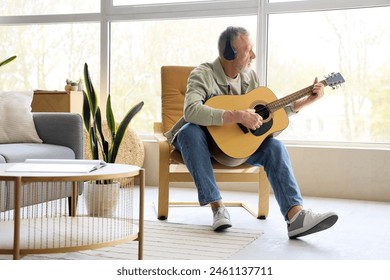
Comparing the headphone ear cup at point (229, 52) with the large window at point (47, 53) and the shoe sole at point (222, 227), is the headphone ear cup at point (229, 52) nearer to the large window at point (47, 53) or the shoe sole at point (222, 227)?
the shoe sole at point (222, 227)

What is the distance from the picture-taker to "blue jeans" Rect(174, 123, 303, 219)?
299cm

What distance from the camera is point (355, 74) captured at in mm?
4488

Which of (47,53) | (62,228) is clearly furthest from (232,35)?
(47,53)

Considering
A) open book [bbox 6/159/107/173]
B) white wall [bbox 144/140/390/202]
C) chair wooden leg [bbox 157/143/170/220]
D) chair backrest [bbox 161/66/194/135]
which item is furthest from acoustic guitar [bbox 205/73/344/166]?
white wall [bbox 144/140/390/202]

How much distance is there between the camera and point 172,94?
3920 mm

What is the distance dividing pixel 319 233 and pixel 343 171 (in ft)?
4.70

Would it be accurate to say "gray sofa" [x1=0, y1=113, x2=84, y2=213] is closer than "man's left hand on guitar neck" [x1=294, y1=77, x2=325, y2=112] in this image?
No

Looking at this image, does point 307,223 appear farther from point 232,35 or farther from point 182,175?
point 232,35

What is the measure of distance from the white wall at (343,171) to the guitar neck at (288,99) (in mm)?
1323

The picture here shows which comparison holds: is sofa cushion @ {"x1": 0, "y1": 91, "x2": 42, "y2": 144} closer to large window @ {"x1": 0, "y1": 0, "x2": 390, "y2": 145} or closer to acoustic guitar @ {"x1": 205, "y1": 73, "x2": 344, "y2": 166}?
acoustic guitar @ {"x1": 205, "y1": 73, "x2": 344, "y2": 166}

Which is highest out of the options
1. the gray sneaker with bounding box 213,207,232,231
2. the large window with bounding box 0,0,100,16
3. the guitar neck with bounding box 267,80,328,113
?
the large window with bounding box 0,0,100,16

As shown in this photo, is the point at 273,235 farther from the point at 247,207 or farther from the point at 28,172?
the point at 28,172

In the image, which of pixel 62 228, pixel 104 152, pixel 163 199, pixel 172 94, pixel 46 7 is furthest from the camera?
pixel 46 7

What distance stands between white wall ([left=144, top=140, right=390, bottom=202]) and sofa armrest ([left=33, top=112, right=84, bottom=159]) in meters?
1.68
